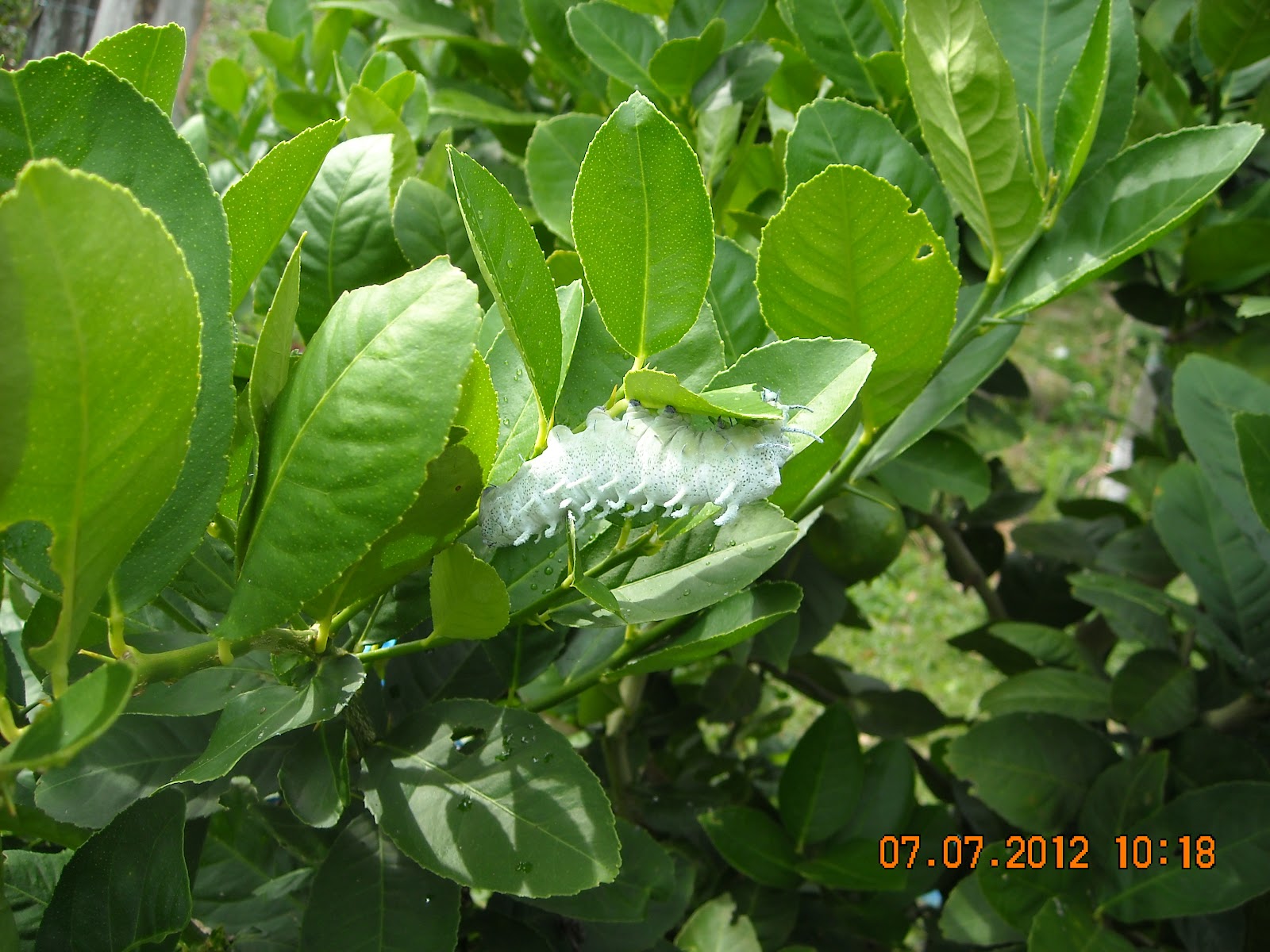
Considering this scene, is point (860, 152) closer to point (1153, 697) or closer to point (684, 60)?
point (684, 60)

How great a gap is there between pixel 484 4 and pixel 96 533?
133 centimetres

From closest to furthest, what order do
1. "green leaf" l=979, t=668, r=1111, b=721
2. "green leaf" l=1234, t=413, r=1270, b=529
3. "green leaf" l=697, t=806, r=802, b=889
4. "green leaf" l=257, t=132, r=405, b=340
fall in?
"green leaf" l=257, t=132, r=405, b=340 → "green leaf" l=1234, t=413, r=1270, b=529 → "green leaf" l=697, t=806, r=802, b=889 → "green leaf" l=979, t=668, r=1111, b=721

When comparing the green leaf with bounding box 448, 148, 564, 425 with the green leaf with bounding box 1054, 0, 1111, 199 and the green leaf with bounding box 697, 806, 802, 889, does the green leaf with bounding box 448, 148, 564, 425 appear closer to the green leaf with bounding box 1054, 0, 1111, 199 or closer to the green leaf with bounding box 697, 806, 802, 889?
the green leaf with bounding box 1054, 0, 1111, 199

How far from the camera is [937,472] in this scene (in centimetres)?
138

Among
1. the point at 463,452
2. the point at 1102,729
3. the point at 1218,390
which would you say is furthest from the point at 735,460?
the point at 1102,729

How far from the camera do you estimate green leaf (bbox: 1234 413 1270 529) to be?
0.94 m

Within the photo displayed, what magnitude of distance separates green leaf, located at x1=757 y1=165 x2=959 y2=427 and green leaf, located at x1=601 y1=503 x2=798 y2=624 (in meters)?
0.13

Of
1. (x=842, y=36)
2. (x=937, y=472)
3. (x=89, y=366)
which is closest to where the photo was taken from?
(x=89, y=366)

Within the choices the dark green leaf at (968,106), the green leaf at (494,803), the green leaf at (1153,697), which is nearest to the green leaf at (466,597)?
the green leaf at (494,803)

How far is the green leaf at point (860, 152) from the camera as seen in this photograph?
0.80 m

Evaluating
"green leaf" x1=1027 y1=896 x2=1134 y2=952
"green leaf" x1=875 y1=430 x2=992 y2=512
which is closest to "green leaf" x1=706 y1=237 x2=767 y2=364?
"green leaf" x1=875 y1=430 x2=992 y2=512

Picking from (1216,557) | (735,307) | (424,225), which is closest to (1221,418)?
(1216,557)

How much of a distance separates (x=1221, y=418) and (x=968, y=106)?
66 centimetres

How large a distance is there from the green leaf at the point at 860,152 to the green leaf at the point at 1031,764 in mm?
707
